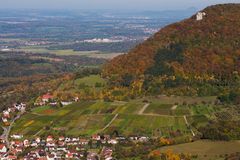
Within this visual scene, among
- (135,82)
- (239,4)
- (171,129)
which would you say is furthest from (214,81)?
(239,4)

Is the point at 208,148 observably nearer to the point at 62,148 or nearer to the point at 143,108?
the point at 62,148

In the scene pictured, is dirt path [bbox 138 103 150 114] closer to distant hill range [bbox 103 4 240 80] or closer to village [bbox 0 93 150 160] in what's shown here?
distant hill range [bbox 103 4 240 80]

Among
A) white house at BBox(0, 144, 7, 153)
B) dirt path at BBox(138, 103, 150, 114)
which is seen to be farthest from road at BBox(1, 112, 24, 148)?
dirt path at BBox(138, 103, 150, 114)

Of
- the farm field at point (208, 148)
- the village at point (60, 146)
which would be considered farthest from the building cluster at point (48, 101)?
the farm field at point (208, 148)

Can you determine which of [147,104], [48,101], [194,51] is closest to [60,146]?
[147,104]

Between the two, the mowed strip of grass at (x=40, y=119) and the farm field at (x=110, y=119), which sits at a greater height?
the farm field at (x=110, y=119)

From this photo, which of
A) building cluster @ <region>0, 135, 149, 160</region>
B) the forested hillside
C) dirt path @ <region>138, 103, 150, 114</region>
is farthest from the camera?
the forested hillside

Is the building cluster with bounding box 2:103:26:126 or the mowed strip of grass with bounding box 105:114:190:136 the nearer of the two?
the mowed strip of grass with bounding box 105:114:190:136

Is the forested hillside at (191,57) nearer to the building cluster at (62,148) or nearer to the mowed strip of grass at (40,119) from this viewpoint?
the mowed strip of grass at (40,119)

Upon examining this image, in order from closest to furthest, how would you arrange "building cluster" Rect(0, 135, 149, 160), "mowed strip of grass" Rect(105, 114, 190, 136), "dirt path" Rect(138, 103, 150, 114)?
1. "building cluster" Rect(0, 135, 149, 160)
2. "mowed strip of grass" Rect(105, 114, 190, 136)
3. "dirt path" Rect(138, 103, 150, 114)
